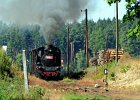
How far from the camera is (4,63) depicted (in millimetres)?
30250

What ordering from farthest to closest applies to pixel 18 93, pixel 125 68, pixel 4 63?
pixel 125 68
pixel 4 63
pixel 18 93

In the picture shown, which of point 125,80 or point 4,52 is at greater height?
point 4,52

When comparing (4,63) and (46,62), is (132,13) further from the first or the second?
(46,62)

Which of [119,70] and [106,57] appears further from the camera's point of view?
[106,57]

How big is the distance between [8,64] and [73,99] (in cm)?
1081

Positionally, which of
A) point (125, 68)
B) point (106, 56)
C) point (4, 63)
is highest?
point (4, 63)

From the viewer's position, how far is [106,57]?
6056cm

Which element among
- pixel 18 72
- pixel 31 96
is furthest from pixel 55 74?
Result: pixel 31 96

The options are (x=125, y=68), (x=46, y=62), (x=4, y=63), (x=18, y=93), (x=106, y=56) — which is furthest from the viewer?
(x=106, y=56)

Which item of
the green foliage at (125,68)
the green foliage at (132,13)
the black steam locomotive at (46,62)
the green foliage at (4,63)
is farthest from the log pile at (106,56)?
the green foliage at (132,13)

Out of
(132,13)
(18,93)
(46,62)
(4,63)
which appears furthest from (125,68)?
(18,93)

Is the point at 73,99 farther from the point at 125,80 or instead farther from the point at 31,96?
the point at 125,80

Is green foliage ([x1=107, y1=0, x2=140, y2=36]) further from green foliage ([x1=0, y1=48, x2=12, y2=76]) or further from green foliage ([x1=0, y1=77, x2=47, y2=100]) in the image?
green foliage ([x1=0, y1=48, x2=12, y2=76])

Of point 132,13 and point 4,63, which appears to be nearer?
point 132,13
